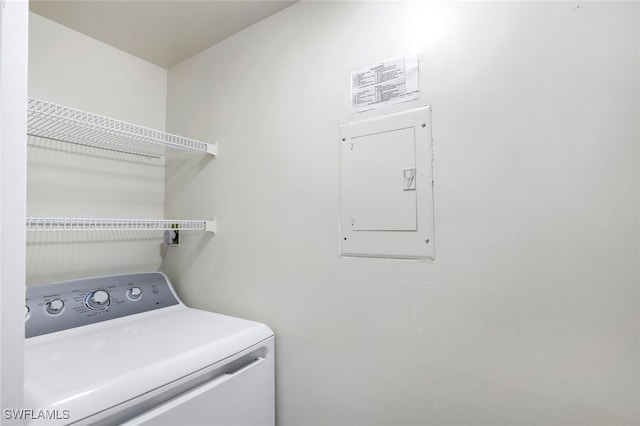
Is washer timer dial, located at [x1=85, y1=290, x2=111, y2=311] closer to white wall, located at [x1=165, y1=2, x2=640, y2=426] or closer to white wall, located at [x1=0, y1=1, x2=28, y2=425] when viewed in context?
white wall, located at [x1=165, y1=2, x2=640, y2=426]

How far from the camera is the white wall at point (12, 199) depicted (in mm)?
645

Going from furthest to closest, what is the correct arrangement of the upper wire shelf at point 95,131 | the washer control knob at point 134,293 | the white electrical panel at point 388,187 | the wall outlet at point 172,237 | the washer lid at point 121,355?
1. the wall outlet at point 172,237
2. the washer control knob at point 134,293
3. the upper wire shelf at point 95,131
4. the white electrical panel at point 388,187
5. the washer lid at point 121,355

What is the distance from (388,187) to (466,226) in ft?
0.92

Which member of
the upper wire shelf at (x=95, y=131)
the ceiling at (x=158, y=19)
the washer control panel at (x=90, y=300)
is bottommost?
the washer control panel at (x=90, y=300)

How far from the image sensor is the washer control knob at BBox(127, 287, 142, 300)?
1.46 meters

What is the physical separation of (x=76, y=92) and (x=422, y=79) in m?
1.60

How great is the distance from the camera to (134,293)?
1.48 metres

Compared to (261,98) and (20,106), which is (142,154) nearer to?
(261,98)

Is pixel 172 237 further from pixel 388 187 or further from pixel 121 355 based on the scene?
pixel 388 187

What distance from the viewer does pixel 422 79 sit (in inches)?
40.8

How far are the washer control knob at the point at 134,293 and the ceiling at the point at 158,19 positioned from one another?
1.24 m

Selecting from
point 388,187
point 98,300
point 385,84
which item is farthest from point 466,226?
point 98,300

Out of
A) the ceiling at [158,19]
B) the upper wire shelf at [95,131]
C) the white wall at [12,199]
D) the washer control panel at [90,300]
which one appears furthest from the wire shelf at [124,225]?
the ceiling at [158,19]

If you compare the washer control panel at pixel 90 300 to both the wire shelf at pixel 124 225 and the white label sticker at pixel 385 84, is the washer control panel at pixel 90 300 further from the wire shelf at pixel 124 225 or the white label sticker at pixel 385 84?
the white label sticker at pixel 385 84
